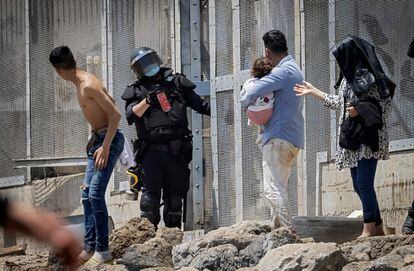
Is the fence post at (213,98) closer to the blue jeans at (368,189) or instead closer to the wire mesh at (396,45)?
the wire mesh at (396,45)

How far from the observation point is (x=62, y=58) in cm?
1004

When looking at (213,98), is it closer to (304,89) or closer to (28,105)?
(304,89)

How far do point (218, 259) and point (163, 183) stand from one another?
241 cm

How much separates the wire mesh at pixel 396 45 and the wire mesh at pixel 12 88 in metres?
6.60

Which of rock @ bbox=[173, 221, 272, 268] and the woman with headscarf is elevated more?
the woman with headscarf

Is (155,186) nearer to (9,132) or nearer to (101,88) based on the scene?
(101,88)

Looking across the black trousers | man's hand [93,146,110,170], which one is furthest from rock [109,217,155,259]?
man's hand [93,146,110,170]

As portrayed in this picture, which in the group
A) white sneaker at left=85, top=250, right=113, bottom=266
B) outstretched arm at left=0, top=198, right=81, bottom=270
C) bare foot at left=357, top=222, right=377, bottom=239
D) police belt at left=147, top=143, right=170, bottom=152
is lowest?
white sneaker at left=85, top=250, right=113, bottom=266

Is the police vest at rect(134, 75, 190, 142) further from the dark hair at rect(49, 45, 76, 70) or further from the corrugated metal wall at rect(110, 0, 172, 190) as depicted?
the corrugated metal wall at rect(110, 0, 172, 190)

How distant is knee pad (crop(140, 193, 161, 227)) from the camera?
37.5ft

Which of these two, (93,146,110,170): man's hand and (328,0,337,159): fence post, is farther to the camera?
(328,0,337,159): fence post

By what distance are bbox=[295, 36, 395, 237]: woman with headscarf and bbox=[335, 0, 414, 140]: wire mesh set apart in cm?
156

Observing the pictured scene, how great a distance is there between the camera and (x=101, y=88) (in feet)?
32.8

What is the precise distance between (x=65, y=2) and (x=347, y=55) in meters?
7.38
